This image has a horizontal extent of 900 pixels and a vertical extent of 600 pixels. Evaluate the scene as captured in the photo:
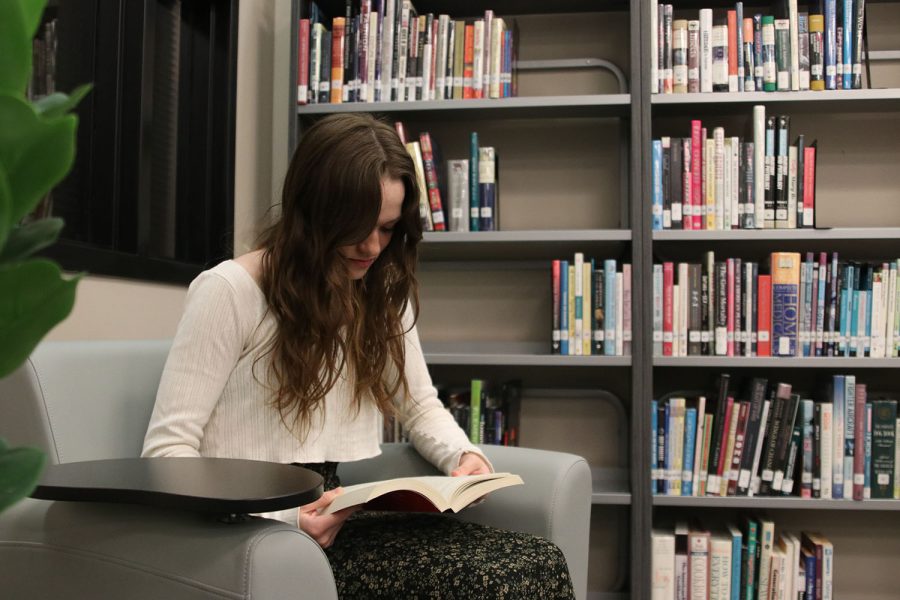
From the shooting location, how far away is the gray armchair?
2.59 feet

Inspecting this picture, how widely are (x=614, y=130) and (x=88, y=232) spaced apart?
1564 mm

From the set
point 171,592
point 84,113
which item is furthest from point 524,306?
point 171,592

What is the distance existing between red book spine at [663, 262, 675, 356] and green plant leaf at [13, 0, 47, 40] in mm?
2101

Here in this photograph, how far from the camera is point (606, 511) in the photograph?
2572 millimetres

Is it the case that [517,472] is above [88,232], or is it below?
below

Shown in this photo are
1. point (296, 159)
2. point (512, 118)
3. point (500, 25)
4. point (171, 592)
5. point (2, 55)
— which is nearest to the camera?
point (2, 55)

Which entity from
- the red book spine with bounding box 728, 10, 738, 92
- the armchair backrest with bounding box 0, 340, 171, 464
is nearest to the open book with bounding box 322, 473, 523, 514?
the armchair backrest with bounding box 0, 340, 171, 464

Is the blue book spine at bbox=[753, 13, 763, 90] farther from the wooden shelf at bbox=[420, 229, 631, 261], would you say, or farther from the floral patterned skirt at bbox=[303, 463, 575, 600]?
the floral patterned skirt at bbox=[303, 463, 575, 600]

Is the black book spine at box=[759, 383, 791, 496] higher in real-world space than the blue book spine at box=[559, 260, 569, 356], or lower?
lower

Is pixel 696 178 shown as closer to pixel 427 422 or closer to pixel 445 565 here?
pixel 427 422

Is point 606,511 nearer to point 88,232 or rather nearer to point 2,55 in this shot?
point 88,232

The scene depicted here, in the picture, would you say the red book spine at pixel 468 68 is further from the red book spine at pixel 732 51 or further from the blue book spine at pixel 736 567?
the blue book spine at pixel 736 567

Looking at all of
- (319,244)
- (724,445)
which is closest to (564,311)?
(724,445)

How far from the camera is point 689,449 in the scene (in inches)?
88.0
